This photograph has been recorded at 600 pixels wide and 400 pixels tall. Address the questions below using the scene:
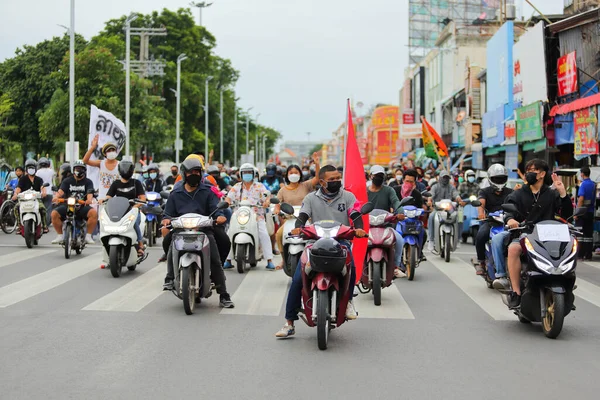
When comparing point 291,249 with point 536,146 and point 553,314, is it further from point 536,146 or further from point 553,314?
point 536,146

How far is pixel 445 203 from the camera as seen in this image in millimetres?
15719

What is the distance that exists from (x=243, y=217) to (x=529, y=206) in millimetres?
5809

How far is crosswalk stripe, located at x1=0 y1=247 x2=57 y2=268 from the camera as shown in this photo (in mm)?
14180

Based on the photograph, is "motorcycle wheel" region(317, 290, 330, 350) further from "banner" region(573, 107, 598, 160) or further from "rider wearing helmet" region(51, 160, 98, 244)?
"banner" region(573, 107, 598, 160)

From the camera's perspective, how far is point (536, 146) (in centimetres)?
2783

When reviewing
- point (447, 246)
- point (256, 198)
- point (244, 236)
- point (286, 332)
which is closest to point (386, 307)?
point (286, 332)

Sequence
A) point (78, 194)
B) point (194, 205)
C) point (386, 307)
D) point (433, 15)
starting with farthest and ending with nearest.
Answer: point (433, 15), point (78, 194), point (386, 307), point (194, 205)

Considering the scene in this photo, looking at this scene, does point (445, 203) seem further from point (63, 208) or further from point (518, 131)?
point (518, 131)

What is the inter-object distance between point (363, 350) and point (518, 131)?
2399cm

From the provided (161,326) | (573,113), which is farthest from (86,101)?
(161,326)

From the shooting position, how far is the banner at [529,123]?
27.1 metres

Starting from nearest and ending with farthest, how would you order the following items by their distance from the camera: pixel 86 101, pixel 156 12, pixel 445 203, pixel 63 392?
pixel 63 392
pixel 445 203
pixel 86 101
pixel 156 12

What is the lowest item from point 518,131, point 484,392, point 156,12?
point 484,392

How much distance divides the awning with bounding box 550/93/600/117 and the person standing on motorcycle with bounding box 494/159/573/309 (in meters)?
12.7
